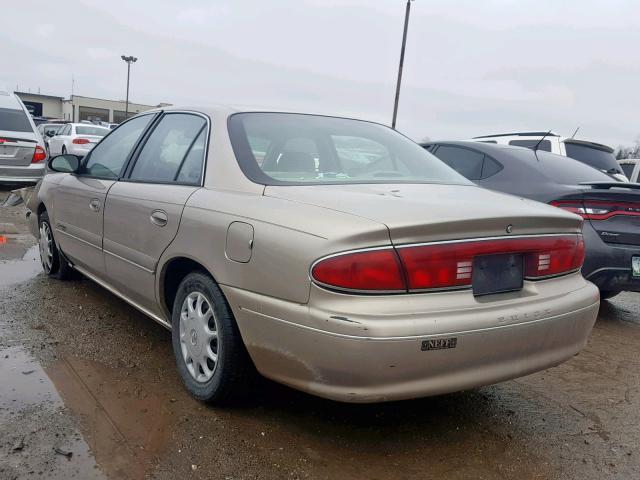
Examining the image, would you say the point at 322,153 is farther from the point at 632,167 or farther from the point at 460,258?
the point at 632,167

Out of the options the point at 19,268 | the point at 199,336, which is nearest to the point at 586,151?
the point at 199,336

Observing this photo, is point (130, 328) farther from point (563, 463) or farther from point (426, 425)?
point (563, 463)

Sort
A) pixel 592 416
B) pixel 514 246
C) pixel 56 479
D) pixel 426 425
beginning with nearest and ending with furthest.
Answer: pixel 56 479 < pixel 514 246 < pixel 426 425 < pixel 592 416

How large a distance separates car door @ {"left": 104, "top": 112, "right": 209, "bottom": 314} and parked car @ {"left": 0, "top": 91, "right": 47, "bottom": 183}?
24.1 feet

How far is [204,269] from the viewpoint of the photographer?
2.81 meters

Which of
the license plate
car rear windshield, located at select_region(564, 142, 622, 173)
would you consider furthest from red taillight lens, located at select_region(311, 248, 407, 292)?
car rear windshield, located at select_region(564, 142, 622, 173)

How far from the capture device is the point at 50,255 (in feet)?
16.5

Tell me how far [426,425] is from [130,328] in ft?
7.15

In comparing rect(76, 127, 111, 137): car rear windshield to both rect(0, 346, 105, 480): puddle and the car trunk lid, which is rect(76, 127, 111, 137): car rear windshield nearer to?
rect(0, 346, 105, 480): puddle

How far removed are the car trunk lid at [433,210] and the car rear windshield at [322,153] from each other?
0.66 ft

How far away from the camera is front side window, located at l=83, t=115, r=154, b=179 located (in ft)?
12.9

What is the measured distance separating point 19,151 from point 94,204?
711cm

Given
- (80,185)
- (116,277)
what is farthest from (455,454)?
(80,185)

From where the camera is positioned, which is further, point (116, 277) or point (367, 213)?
point (116, 277)
